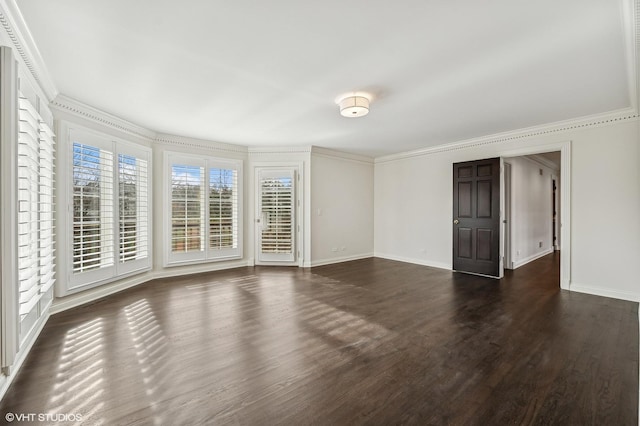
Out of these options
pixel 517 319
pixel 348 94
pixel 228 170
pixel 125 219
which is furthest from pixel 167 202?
pixel 517 319

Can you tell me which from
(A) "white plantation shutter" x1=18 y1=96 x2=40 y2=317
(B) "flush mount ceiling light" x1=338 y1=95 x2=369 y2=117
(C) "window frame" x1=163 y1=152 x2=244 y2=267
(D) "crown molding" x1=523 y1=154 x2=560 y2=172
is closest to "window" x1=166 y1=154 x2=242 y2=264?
(C) "window frame" x1=163 y1=152 x2=244 y2=267

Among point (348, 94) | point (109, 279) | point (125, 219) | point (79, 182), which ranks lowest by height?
point (109, 279)

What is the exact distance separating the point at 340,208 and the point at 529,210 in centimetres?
434

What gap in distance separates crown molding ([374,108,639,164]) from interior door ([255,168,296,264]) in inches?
111

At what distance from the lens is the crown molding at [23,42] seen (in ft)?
6.06

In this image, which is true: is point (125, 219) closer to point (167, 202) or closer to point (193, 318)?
point (167, 202)

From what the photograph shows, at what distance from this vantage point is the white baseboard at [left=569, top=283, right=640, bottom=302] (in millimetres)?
3669

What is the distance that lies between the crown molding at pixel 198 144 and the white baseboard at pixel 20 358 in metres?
3.03

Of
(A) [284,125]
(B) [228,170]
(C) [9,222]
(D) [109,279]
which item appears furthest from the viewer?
(B) [228,170]

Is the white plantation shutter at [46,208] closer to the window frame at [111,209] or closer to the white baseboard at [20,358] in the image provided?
the window frame at [111,209]

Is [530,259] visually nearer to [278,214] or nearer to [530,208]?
[530,208]

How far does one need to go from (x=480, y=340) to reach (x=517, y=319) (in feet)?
2.75

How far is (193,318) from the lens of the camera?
3.13 metres

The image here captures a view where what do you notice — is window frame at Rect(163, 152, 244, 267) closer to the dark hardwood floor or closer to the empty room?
the empty room
